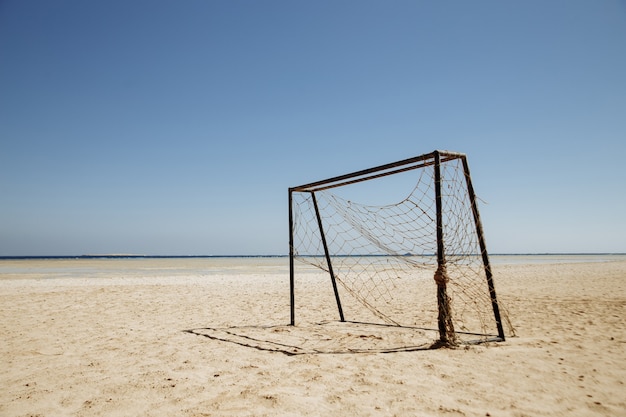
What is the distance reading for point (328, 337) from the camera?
17.4 feet

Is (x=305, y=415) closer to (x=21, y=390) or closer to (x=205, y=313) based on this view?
(x=21, y=390)

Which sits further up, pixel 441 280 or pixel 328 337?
pixel 441 280

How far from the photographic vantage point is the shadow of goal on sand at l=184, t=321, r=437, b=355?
15.0 feet

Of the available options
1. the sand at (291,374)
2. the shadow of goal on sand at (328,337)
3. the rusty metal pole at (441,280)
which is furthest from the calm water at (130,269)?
the rusty metal pole at (441,280)

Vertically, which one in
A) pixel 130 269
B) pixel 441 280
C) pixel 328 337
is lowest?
pixel 328 337

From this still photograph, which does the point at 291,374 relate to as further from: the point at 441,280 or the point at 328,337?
the point at 441,280

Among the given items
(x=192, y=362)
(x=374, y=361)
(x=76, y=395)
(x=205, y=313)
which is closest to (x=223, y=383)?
(x=192, y=362)

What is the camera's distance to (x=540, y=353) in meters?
4.07

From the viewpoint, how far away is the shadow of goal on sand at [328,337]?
457cm

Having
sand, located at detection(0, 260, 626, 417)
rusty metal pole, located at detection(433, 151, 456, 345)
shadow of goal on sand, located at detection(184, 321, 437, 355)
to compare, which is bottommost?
shadow of goal on sand, located at detection(184, 321, 437, 355)

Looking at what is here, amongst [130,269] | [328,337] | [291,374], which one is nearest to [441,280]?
[328,337]

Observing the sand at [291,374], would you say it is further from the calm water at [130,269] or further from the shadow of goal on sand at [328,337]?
the calm water at [130,269]

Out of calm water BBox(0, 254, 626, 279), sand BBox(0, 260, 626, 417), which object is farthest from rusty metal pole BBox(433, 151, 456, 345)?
calm water BBox(0, 254, 626, 279)

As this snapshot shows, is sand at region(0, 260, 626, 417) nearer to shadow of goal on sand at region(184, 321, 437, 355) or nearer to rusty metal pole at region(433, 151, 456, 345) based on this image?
shadow of goal on sand at region(184, 321, 437, 355)
